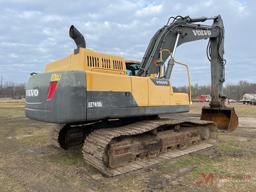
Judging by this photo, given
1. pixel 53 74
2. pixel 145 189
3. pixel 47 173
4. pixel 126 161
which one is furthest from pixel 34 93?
pixel 145 189

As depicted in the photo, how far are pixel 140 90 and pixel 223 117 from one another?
4.73 meters

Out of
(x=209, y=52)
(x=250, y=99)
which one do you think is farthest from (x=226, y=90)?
(x=209, y=52)

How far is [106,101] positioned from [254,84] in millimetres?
97366

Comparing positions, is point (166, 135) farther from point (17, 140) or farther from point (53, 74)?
point (17, 140)

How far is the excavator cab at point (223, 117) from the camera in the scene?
32.4ft

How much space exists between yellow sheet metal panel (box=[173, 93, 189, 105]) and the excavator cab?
2611 mm

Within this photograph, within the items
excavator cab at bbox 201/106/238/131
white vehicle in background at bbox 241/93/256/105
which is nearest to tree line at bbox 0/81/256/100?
white vehicle in background at bbox 241/93/256/105

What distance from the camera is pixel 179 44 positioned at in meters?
8.73

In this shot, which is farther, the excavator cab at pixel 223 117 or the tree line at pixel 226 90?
the tree line at pixel 226 90

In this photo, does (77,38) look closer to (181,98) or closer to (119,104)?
(119,104)

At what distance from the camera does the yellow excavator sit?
5.67m

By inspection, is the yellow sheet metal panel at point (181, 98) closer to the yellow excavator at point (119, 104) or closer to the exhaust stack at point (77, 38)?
the yellow excavator at point (119, 104)

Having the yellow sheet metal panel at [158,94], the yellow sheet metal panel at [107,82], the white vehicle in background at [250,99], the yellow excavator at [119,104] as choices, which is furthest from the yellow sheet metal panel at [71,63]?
the white vehicle in background at [250,99]

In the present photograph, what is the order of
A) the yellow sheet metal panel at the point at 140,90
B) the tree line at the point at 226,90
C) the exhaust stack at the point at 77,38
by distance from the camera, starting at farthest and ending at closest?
the tree line at the point at 226,90, the yellow sheet metal panel at the point at 140,90, the exhaust stack at the point at 77,38
